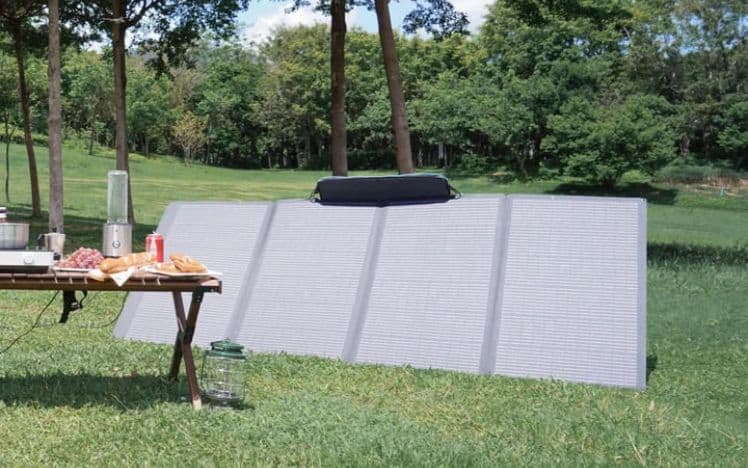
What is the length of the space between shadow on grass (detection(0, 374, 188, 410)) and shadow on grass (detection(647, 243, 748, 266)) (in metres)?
9.83

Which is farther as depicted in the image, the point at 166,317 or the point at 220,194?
the point at 220,194

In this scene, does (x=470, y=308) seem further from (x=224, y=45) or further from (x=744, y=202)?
(x=224, y=45)

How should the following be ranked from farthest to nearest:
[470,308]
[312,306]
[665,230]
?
[665,230] → [312,306] → [470,308]

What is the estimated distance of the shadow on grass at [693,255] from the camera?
14.6 m

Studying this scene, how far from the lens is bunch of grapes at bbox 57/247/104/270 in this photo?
489cm

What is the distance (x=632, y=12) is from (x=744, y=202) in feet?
56.2

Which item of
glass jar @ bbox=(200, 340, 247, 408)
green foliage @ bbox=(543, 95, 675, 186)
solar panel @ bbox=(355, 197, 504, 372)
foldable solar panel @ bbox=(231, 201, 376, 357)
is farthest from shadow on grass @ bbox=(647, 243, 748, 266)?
green foliage @ bbox=(543, 95, 675, 186)

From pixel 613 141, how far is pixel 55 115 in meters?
33.8

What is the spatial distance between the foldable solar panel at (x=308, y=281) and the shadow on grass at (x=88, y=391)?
1.29 m

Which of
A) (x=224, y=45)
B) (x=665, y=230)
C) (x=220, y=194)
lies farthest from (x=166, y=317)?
(x=224, y=45)

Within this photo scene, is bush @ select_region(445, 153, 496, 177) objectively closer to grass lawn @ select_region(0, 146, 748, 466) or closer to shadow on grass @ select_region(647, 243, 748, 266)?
shadow on grass @ select_region(647, 243, 748, 266)

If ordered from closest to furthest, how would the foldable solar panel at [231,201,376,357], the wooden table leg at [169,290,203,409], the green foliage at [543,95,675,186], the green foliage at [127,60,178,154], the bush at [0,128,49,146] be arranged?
the wooden table leg at [169,290,203,409]
the foldable solar panel at [231,201,376,357]
the green foliage at [543,95,675,186]
the bush at [0,128,49,146]
the green foliage at [127,60,178,154]

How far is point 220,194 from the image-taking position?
38.1m

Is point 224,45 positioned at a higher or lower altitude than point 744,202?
higher
